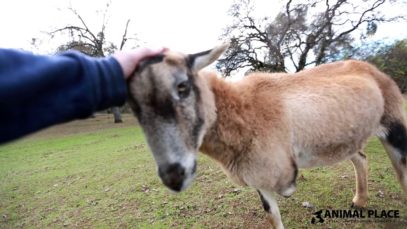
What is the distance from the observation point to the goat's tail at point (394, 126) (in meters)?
4.14

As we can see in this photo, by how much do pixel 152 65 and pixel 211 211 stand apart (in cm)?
334

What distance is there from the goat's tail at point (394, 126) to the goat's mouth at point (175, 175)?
9.25 feet

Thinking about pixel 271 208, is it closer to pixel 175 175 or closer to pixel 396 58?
pixel 175 175

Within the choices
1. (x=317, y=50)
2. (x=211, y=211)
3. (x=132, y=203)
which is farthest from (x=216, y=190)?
(x=317, y=50)

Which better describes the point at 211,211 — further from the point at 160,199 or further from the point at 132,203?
the point at 132,203

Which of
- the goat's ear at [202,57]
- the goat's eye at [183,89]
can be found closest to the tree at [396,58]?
the goat's ear at [202,57]

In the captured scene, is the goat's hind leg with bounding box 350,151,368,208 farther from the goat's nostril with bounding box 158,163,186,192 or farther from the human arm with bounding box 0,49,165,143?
the human arm with bounding box 0,49,165,143

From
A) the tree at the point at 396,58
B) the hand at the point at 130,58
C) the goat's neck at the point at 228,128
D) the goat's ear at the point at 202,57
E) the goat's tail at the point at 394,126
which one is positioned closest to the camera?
the hand at the point at 130,58

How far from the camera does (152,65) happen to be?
218cm

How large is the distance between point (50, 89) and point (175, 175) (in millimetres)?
1045

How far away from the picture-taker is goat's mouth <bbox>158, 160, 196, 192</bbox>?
2250mm

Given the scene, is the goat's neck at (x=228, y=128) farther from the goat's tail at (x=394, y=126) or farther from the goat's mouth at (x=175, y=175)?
the goat's tail at (x=394, y=126)

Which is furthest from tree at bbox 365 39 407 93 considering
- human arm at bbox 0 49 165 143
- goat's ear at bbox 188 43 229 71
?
human arm at bbox 0 49 165 143

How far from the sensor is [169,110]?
225cm
